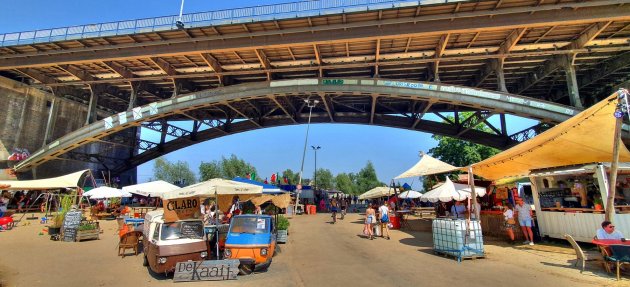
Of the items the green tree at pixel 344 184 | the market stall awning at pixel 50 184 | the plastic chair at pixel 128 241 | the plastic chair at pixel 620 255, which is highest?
the green tree at pixel 344 184

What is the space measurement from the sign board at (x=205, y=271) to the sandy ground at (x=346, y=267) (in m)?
0.29

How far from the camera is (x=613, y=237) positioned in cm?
812

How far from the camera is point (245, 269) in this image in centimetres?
879

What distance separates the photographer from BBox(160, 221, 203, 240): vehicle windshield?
8.71 m

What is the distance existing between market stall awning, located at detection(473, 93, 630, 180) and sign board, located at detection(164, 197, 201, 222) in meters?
11.6

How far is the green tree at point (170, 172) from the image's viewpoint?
8462 cm

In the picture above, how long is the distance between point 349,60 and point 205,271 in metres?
20.3

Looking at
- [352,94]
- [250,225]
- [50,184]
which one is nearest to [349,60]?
[352,94]

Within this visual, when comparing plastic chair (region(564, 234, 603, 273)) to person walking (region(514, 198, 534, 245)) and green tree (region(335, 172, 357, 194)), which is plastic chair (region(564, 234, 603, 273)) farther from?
green tree (region(335, 172, 357, 194))

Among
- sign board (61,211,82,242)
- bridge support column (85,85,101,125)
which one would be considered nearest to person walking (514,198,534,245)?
sign board (61,211,82,242)

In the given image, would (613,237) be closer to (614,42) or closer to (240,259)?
(240,259)

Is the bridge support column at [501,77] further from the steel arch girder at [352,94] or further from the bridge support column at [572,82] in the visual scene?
the bridge support column at [572,82]

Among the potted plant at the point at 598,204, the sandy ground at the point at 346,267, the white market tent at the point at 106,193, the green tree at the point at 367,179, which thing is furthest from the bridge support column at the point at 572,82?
the green tree at the point at 367,179

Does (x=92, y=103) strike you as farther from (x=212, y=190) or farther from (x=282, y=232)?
(x=212, y=190)
